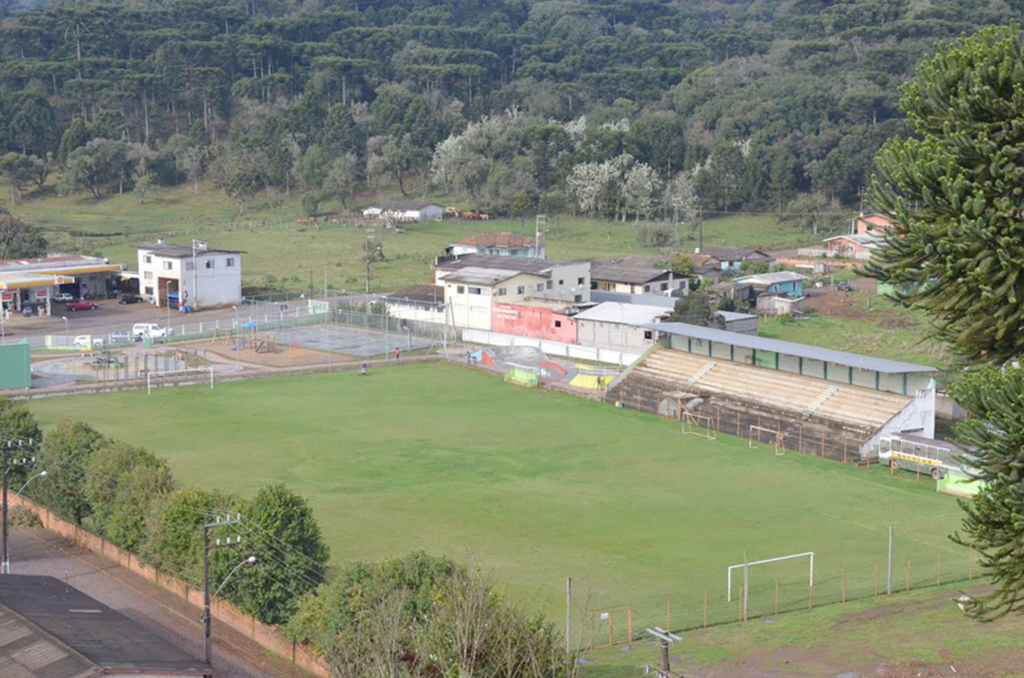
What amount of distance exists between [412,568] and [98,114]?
3536 inches

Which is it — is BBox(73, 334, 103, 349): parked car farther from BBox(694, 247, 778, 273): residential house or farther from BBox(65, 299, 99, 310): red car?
BBox(694, 247, 778, 273): residential house

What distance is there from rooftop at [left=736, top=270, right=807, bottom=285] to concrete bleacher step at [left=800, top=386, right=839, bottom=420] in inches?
895

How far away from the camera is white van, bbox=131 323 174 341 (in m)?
48.9

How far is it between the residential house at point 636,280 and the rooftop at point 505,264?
306 cm

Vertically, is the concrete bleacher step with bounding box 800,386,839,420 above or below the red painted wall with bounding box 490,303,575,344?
below

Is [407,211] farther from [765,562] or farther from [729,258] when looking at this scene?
[765,562]

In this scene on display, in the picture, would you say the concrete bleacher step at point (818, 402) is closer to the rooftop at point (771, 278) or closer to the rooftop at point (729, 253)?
the rooftop at point (771, 278)

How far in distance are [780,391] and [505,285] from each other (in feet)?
58.3

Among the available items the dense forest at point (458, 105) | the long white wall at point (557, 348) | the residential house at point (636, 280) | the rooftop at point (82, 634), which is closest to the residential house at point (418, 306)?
the long white wall at point (557, 348)

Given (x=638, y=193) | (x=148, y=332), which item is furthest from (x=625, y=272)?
(x=638, y=193)

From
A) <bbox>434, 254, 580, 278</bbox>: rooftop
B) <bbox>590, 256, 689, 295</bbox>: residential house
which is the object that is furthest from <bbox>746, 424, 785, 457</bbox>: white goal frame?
→ <bbox>590, 256, 689, 295</bbox>: residential house

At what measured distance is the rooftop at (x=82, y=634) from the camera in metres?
17.4

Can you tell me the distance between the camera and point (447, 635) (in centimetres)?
1579

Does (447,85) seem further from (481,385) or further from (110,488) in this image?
(110,488)
